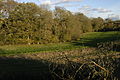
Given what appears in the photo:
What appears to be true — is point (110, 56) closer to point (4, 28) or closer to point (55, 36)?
point (4, 28)

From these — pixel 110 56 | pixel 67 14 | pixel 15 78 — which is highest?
pixel 67 14

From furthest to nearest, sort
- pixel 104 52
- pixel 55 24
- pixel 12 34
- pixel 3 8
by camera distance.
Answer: pixel 55 24 < pixel 12 34 < pixel 3 8 < pixel 104 52

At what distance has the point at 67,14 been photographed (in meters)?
45.6

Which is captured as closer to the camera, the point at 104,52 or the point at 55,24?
the point at 104,52

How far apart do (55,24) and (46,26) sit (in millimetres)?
3028

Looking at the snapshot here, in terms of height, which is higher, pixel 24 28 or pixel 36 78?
pixel 24 28

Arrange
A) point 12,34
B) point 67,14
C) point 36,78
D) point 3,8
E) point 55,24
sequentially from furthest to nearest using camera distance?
point 67,14 < point 55,24 < point 12,34 < point 3,8 < point 36,78

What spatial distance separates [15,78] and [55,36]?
32129mm

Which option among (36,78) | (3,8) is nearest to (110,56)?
(36,78)

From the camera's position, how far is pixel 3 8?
34906mm

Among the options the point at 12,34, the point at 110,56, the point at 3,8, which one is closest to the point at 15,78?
the point at 110,56

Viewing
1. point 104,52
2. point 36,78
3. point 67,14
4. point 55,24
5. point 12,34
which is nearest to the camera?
point 104,52

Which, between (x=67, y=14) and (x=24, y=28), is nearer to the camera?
(x=24, y=28)

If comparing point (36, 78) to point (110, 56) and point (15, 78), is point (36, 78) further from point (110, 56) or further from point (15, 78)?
point (110, 56)
